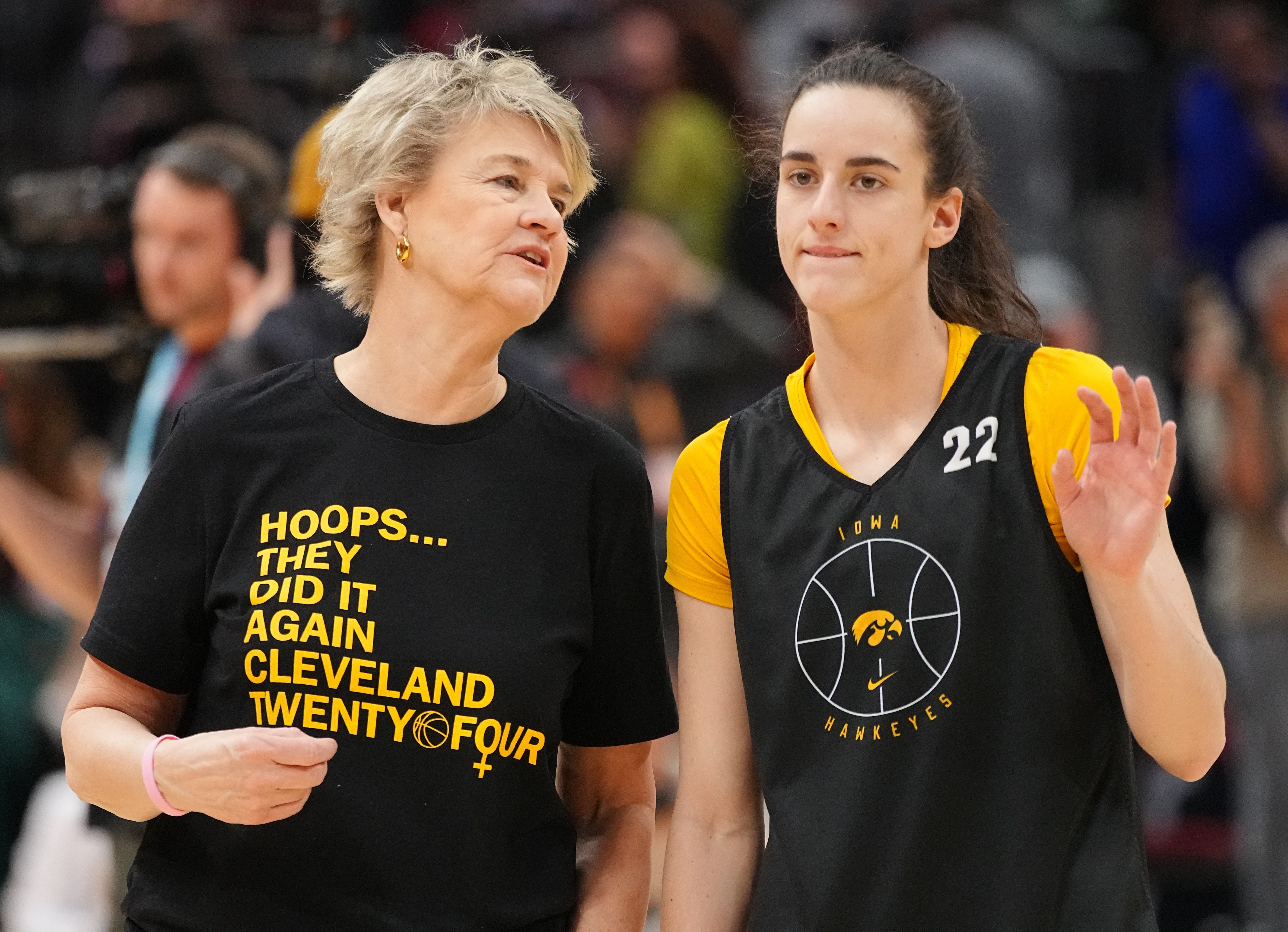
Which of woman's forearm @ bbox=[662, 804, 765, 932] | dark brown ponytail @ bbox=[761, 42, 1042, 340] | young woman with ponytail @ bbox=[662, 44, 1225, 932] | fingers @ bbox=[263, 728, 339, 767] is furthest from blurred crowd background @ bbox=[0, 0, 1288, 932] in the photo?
fingers @ bbox=[263, 728, 339, 767]

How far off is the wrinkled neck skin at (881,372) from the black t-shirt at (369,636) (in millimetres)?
375

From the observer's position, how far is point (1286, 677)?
536cm

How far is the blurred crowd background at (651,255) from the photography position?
13.4ft

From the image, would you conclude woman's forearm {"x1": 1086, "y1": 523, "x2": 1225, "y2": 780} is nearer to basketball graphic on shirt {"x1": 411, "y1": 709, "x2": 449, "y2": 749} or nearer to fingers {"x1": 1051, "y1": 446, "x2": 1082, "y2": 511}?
fingers {"x1": 1051, "y1": 446, "x2": 1082, "y2": 511}

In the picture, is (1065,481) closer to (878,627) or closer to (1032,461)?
(1032,461)

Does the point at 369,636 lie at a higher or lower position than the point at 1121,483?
lower

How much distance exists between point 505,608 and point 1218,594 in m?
3.80

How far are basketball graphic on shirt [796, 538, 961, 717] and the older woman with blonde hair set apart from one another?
306 mm

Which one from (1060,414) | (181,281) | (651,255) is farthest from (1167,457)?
(651,255)

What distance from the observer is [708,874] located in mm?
2471

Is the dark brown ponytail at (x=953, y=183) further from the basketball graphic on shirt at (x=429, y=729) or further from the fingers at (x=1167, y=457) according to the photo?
the basketball graphic on shirt at (x=429, y=729)

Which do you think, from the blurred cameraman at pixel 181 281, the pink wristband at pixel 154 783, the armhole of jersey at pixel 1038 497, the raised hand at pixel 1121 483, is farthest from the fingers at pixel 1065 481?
the blurred cameraman at pixel 181 281

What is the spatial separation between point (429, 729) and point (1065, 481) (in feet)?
2.93

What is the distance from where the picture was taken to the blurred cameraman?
13.2 ft
